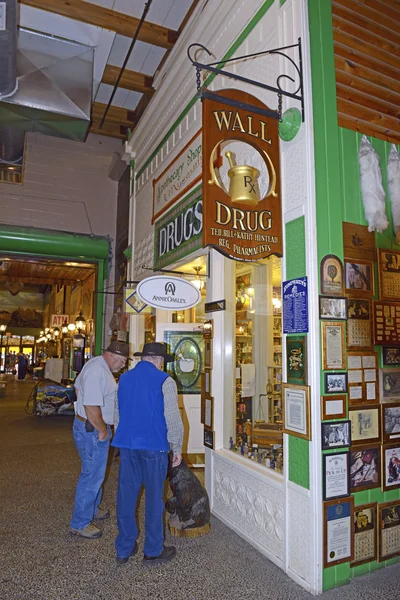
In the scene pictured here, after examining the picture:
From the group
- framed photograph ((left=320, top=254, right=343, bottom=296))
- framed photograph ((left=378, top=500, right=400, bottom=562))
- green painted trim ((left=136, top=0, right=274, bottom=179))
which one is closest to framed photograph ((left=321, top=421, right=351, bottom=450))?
framed photograph ((left=378, top=500, right=400, bottom=562))

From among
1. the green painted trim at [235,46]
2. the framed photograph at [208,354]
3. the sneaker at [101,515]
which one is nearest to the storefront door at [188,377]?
the framed photograph at [208,354]

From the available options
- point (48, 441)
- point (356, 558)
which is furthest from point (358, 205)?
point (48, 441)

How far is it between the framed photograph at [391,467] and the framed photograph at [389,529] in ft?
0.44

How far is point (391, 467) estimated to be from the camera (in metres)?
3.44

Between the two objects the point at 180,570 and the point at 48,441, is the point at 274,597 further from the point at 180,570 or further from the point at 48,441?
the point at 48,441

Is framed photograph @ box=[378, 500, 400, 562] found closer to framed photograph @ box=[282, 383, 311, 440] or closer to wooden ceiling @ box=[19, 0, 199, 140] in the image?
framed photograph @ box=[282, 383, 311, 440]

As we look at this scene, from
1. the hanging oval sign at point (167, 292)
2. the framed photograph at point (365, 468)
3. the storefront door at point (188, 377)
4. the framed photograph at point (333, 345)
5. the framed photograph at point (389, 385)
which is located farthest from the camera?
the storefront door at point (188, 377)

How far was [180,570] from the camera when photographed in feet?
10.5

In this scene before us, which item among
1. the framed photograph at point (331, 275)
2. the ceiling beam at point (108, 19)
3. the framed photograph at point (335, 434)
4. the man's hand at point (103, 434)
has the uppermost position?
the ceiling beam at point (108, 19)

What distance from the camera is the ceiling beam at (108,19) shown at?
5289 mm

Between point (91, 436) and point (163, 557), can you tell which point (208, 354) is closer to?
A: point (91, 436)

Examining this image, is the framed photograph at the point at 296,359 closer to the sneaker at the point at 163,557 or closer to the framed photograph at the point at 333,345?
the framed photograph at the point at 333,345

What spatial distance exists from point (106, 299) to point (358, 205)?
698 cm

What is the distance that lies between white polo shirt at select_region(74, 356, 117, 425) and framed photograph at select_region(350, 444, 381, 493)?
6.89 ft
